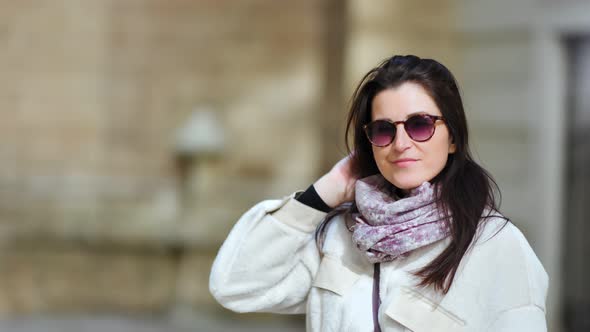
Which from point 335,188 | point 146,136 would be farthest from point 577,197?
point 335,188

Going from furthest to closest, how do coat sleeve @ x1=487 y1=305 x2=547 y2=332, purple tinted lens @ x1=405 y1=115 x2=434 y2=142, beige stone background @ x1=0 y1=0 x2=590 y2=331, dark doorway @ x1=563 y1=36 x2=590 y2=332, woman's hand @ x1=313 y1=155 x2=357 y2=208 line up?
beige stone background @ x1=0 y1=0 x2=590 y2=331, dark doorway @ x1=563 y1=36 x2=590 y2=332, woman's hand @ x1=313 y1=155 x2=357 y2=208, purple tinted lens @ x1=405 y1=115 x2=434 y2=142, coat sleeve @ x1=487 y1=305 x2=547 y2=332

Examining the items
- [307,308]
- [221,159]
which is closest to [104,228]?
[221,159]

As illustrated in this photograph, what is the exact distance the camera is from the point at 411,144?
60.2 inches

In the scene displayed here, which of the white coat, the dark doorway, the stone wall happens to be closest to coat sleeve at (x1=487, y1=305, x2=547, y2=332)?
the white coat

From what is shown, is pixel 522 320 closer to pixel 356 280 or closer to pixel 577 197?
pixel 356 280

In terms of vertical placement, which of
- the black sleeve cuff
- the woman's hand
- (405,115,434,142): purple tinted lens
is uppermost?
(405,115,434,142): purple tinted lens

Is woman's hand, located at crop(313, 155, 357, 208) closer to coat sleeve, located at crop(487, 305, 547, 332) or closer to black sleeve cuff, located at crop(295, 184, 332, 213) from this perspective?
black sleeve cuff, located at crop(295, 184, 332, 213)

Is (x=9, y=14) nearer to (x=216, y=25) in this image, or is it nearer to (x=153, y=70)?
(x=153, y=70)

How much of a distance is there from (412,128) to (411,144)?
0.03 m

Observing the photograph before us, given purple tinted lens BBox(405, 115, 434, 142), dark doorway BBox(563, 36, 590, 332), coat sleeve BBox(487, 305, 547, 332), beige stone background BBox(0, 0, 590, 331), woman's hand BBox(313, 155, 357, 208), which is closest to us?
coat sleeve BBox(487, 305, 547, 332)

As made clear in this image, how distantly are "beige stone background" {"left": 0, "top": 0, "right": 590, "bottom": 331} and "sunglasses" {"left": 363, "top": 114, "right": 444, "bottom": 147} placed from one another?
18.2 ft

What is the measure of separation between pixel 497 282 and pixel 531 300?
7 centimetres

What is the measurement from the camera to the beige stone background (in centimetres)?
729

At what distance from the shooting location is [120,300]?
740 centimetres
